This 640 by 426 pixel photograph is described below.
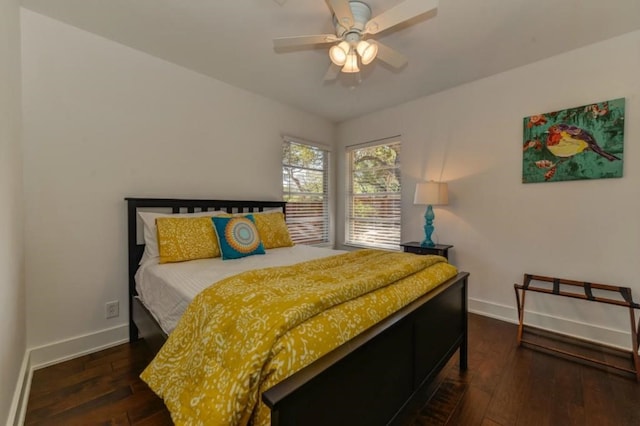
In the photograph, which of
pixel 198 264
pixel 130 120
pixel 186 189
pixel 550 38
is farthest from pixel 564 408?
pixel 130 120

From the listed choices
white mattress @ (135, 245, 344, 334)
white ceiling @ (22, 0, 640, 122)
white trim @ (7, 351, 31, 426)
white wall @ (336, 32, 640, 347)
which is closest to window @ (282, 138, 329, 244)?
white ceiling @ (22, 0, 640, 122)

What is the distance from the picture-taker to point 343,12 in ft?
5.07

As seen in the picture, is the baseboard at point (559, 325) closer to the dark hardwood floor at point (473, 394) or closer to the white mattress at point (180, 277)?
the dark hardwood floor at point (473, 394)

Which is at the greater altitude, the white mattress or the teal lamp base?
the teal lamp base

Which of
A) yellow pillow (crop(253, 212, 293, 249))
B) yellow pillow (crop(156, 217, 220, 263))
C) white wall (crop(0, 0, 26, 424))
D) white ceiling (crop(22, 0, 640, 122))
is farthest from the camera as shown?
yellow pillow (crop(253, 212, 293, 249))

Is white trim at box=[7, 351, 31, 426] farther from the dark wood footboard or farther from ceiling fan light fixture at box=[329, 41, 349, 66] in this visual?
ceiling fan light fixture at box=[329, 41, 349, 66]

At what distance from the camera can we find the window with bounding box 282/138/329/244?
144 inches

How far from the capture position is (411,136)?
11.2 feet

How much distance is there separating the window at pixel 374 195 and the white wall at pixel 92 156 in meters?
2.08

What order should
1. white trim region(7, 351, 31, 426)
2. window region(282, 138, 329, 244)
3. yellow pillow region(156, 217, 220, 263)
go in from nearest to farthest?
white trim region(7, 351, 31, 426) → yellow pillow region(156, 217, 220, 263) → window region(282, 138, 329, 244)

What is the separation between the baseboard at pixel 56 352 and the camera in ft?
4.84

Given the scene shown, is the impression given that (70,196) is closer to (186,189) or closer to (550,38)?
(186,189)

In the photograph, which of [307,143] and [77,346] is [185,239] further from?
[307,143]

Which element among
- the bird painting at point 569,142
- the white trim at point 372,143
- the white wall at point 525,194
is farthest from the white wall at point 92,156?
the bird painting at point 569,142
